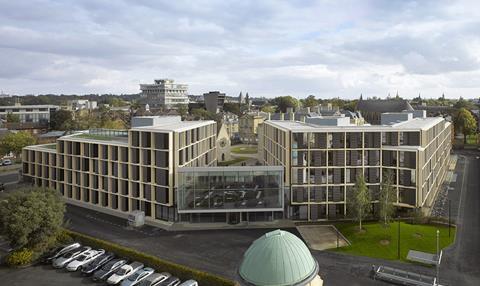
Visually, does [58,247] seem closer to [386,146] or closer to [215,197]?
[215,197]

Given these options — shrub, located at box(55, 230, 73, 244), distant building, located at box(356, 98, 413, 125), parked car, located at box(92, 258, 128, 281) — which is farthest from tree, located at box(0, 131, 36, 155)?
distant building, located at box(356, 98, 413, 125)

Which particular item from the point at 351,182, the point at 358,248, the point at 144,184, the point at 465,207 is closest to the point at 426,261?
the point at 358,248

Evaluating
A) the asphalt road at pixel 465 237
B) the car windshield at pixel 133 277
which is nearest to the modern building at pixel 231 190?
the car windshield at pixel 133 277

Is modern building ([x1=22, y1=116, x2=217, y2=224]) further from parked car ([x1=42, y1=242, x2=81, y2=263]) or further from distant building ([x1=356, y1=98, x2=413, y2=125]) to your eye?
distant building ([x1=356, y1=98, x2=413, y2=125])

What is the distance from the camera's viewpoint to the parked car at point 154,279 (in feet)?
142

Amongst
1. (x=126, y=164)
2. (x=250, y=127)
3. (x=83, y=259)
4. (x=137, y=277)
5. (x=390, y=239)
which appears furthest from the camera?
(x=250, y=127)

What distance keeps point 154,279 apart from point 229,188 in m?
22.1

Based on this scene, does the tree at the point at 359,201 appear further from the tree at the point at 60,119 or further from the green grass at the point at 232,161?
the tree at the point at 60,119

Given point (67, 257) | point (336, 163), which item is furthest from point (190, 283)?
point (336, 163)

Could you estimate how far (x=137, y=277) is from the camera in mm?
44562

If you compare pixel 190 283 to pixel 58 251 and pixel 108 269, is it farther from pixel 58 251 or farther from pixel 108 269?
pixel 58 251

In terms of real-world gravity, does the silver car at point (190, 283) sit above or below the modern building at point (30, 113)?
below

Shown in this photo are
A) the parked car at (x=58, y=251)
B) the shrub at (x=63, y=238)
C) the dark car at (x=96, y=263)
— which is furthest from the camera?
the shrub at (x=63, y=238)

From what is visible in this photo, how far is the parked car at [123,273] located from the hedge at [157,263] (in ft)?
3.75
